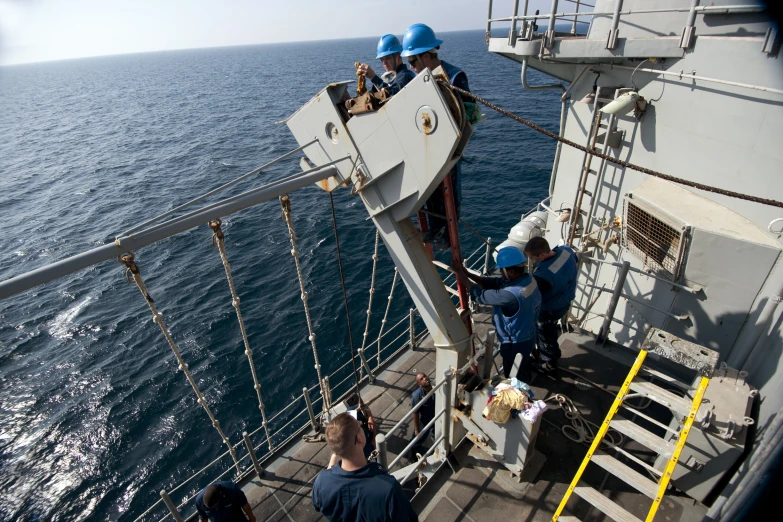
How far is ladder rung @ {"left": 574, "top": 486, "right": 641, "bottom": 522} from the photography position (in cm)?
390

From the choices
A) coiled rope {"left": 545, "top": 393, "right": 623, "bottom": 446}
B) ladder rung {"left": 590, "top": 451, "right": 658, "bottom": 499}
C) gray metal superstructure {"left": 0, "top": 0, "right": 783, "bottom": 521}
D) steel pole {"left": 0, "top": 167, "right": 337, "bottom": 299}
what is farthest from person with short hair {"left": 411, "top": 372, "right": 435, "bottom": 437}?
steel pole {"left": 0, "top": 167, "right": 337, "bottom": 299}

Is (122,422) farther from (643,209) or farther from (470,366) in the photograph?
(643,209)

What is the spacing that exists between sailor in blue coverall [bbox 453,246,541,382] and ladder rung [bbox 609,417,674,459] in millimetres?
1318

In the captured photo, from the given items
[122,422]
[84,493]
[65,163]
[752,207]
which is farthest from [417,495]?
[65,163]

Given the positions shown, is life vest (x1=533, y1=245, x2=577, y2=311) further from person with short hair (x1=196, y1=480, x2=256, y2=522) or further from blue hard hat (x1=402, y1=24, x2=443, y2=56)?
person with short hair (x1=196, y1=480, x2=256, y2=522)

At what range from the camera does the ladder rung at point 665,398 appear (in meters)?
4.09

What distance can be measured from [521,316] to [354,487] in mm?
3039

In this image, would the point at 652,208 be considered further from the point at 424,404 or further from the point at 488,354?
the point at 424,404

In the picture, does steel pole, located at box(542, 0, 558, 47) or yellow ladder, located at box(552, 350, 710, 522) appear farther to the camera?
steel pole, located at box(542, 0, 558, 47)

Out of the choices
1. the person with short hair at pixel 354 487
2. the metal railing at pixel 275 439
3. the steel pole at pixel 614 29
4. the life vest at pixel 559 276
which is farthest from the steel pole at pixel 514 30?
the person with short hair at pixel 354 487

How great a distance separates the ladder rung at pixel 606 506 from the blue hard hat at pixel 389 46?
17.2 ft

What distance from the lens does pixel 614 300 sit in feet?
21.7

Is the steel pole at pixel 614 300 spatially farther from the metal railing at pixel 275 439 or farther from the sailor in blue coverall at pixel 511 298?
the metal railing at pixel 275 439

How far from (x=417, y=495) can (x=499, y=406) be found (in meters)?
1.63
